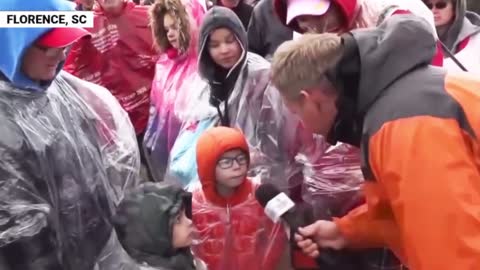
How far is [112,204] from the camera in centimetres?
255

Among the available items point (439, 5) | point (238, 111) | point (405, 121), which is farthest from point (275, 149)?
point (405, 121)

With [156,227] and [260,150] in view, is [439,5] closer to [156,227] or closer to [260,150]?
[260,150]

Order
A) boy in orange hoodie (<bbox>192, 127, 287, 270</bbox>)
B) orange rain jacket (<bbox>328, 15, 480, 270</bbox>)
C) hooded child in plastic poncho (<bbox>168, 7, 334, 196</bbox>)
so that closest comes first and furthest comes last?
orange rain jacket (<bbox>328, 15, 480, 270</bbox>) < boy in orange hoodie (<bbox>192, 127, 287, 270</bbox>) < hooded child in plastic poncho (<bbox>168, 7, 334, 196</bbox>)

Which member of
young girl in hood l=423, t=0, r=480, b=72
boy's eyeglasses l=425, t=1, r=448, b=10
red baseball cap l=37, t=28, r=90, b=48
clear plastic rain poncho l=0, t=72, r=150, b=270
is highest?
red baseball cap l=37, t=28, r=90, b=48

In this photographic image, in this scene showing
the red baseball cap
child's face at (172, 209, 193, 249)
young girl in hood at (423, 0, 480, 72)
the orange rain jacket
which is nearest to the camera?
the orange rain jacket

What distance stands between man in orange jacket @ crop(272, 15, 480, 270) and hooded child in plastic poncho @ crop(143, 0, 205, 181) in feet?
5.12

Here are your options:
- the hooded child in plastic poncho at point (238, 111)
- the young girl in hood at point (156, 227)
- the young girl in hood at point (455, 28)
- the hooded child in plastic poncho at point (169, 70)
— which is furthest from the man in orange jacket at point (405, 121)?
the hooded child in plastic poncho at point (169, 70)

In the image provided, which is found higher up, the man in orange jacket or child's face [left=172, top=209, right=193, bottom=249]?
the man in orange jacket

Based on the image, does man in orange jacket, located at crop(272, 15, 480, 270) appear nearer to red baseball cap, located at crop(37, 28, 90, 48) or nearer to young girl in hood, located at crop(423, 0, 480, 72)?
red baseball cap, located at crop(37, 28, 90, 48)

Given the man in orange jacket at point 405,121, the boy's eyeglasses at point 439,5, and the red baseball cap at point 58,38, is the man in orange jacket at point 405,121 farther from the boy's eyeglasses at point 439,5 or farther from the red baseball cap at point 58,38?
the boy's eyeglasses at point 439,5

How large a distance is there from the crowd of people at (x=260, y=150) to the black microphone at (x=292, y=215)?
0.02 meters

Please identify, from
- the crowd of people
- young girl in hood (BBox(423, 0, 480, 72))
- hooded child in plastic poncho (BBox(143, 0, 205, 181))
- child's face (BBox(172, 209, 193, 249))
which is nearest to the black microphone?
the crowd of people

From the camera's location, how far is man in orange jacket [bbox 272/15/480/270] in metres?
1.83

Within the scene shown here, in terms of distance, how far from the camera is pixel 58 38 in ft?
7.63
